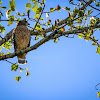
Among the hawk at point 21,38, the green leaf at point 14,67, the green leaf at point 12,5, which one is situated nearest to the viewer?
the green leaf at point 12,5

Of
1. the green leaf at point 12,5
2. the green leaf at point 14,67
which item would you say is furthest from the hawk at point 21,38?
the green leaf at point 12,5

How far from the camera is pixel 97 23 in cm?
326

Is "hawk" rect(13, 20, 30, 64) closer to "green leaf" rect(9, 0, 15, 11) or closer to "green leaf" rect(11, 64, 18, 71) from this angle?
"green leaf" rect(11, 64, 18, 71)

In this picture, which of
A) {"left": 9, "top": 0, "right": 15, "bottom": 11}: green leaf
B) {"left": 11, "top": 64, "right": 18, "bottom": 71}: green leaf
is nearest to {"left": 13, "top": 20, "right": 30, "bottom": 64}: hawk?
{"left": 11, "top": 64, "right": 18, "bottom": 71}: green leaf

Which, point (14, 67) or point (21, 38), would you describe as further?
point (21, 38)

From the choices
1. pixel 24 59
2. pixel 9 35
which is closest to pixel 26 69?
pixel 24 59

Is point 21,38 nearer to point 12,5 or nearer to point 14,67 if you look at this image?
point 14,67

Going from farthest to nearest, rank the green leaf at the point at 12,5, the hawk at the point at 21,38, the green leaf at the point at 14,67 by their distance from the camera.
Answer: the hawk at the point at 21,38 → the green leaf at the point at 14,67 → the green leaf at the point at 12,5

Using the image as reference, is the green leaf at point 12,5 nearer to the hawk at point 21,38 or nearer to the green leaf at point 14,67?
the green leaf at point 14,67

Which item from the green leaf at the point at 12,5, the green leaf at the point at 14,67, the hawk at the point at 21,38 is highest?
the hawk at the point at 21,38

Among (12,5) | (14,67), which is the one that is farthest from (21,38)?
(12,5)

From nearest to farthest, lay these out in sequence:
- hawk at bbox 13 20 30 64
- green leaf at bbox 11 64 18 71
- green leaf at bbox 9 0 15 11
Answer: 1. green leaf at bbox 9 0 15 11
2. green leaf at bbox 11 64 18 71
3. hawk at bbox 13 20 30 64

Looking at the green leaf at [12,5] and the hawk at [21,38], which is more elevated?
the hawk at [21,38]

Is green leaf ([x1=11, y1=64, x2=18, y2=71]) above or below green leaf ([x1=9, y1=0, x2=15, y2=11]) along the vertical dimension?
A: below
